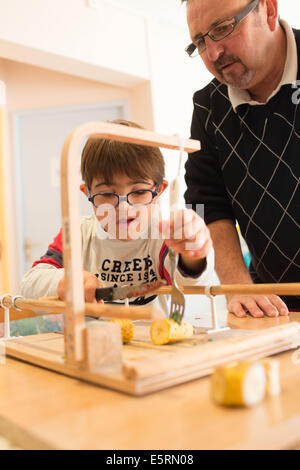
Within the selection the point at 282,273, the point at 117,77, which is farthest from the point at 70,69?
the point at 282,273

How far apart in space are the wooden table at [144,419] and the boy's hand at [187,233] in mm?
245

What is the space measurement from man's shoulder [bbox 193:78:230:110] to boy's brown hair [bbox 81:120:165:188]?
0.36m

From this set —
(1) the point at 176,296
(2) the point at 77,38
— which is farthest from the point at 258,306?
(2) the point at 77,38

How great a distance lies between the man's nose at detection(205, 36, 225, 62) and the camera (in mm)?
1366

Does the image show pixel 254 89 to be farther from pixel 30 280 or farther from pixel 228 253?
pixel 30 280

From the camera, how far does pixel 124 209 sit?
1.16 m

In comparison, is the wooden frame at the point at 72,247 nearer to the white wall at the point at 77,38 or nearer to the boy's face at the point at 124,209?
the boy's face at the point at 124,209

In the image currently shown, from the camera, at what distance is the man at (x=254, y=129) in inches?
53.1

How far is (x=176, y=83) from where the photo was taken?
4195mm

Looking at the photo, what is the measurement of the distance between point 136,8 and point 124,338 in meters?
3.73

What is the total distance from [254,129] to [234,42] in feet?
0.90

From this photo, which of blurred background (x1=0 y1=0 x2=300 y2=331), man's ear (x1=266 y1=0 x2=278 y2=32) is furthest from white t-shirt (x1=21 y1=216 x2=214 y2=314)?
blurred background (x1=0 y1=0 x2=300 y2=331)

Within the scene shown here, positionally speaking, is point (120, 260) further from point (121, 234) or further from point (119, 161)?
point (119, 161)

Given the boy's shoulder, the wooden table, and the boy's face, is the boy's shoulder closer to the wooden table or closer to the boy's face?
the boy's face
